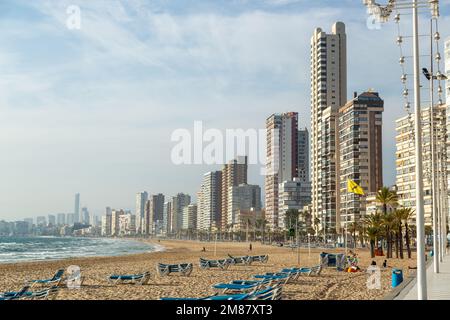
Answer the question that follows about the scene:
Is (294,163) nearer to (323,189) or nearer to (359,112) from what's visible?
(323,189)

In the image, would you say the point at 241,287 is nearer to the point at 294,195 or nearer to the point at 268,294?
the point at 268,294

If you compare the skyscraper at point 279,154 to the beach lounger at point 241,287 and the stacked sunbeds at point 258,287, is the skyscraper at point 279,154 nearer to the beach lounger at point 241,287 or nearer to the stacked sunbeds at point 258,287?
the stacked sunbeds at point 258,287

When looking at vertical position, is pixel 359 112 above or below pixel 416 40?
above

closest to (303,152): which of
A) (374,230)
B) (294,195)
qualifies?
(294,195)

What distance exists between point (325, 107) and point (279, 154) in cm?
5151

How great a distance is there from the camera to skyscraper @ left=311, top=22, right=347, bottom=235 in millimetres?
124500

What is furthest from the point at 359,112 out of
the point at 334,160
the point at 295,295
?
the point at 295,295

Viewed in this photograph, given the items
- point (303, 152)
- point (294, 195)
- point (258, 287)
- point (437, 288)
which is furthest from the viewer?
point (303, 152)

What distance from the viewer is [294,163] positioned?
18412 cm

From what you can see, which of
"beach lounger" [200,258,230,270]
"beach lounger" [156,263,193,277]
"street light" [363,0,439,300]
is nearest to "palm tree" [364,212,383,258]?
"beach lounger" [200,258,230,270]

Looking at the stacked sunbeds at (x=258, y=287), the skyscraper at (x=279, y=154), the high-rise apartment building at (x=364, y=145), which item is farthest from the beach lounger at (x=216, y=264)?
the skyscraper at (x=279, y=154)

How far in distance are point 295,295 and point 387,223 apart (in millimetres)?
32673

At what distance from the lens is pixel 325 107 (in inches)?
5305
